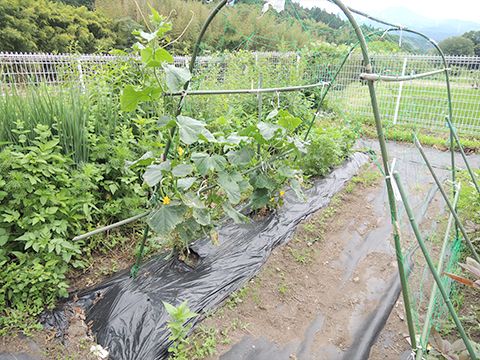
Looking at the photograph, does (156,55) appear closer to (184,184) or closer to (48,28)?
(184,184)

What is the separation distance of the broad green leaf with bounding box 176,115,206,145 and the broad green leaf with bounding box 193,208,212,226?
0.48m

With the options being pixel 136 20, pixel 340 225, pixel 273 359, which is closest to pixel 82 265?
pixel 273 359

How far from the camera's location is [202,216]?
1809 mm

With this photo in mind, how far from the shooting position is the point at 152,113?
10.2 feet

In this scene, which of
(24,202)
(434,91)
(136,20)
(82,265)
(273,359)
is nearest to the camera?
(273,359)

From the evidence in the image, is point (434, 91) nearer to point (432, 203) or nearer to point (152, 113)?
point (432, 203)

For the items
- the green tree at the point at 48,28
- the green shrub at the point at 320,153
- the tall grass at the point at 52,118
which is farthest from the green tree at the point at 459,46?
the green tree at the point at 48,28

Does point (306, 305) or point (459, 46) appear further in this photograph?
point (459, 46)

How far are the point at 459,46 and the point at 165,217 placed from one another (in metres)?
7.42

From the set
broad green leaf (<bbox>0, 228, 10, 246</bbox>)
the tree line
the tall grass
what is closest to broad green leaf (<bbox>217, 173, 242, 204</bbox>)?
the tall grass

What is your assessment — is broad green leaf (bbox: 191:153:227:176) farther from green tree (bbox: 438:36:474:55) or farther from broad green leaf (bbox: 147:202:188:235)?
green tree (bbox: 438:36:474:55)

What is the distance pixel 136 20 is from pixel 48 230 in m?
18.6

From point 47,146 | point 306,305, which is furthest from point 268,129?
point 47,146

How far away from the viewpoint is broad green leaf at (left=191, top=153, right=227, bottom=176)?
179cm
